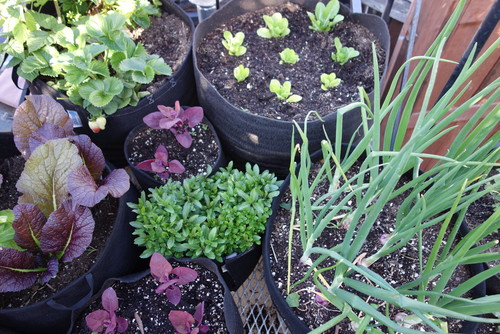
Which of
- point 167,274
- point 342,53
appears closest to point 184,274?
point 167,274

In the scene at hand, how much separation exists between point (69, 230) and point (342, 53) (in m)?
0.80

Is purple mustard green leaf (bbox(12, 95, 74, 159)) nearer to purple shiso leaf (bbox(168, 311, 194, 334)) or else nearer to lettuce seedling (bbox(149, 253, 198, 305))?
lettuce seedling (bbox(149, 253, 198, 305))

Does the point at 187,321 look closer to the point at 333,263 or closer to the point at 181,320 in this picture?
the point at 181,320

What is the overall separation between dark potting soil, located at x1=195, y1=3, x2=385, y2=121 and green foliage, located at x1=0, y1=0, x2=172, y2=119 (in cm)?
18

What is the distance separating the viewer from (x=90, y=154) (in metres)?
0.87

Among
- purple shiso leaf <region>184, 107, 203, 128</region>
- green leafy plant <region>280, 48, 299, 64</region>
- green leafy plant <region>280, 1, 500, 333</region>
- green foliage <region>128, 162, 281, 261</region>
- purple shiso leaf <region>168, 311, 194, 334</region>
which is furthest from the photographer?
green leafy plant <region>280, 48, 299, 64</region>

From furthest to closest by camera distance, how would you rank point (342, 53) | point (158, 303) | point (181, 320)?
point (342, 53) < point (158, 303) < point (181, 320)

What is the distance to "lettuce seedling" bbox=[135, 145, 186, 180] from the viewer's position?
936 millimetres

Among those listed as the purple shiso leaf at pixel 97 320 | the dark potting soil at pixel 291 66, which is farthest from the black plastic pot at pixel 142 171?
the purple shiso leaf at pixel 97 320

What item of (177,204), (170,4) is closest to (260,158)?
(177,204)

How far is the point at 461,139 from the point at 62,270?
0.83m

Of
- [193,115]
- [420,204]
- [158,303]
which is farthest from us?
[193,115]

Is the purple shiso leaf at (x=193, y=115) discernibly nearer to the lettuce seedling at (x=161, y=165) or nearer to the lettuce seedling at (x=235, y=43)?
the lettuce seedling at (x=161, y=165)

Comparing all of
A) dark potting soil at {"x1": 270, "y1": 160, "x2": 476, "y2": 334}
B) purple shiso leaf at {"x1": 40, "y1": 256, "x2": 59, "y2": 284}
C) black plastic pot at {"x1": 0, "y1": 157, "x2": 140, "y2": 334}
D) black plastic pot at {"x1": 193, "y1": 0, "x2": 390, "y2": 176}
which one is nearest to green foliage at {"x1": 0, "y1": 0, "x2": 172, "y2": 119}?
black plastic pot at {"x1": 193, "y1": 0, "x2": 390, "y2": 176}
